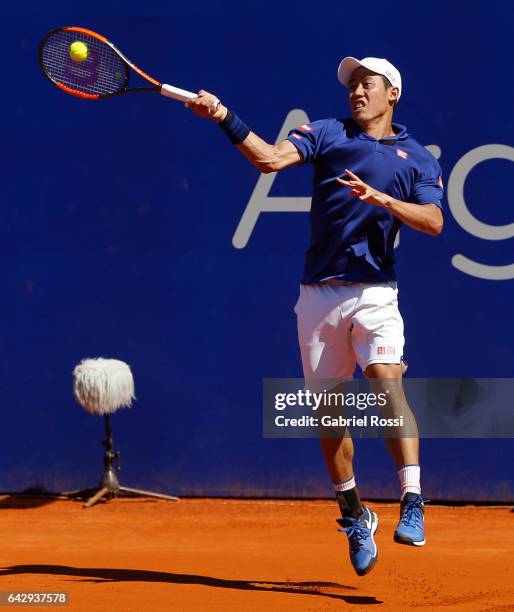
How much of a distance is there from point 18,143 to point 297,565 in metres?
2.91

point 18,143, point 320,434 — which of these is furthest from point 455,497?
point 18,143

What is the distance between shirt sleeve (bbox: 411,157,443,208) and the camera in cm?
469

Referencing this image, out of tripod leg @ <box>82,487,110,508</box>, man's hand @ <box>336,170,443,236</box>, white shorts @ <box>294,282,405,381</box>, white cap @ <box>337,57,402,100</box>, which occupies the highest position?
white cap @ <box>337,57,402,100</box>

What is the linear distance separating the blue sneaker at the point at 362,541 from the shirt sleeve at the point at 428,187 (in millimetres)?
1201

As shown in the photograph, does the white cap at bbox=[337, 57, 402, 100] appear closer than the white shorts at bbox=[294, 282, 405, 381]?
No

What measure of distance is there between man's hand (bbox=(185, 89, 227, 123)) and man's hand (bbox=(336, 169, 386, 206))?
0.48 meters

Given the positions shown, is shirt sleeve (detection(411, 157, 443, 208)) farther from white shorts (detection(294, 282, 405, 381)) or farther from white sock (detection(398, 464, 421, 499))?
white sock (detection(398, 464, 421, 499))

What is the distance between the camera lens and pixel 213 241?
6.64 m

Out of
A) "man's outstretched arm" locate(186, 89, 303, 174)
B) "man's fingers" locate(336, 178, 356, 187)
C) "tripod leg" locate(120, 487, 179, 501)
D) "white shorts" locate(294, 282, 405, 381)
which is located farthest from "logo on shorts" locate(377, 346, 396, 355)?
"tripod leg" locate(120, 487, 179, 501)

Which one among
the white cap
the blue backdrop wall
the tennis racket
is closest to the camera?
the white cap

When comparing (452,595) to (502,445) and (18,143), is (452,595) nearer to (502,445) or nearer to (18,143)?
(502,445)

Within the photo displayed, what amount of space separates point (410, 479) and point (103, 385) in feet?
7.86

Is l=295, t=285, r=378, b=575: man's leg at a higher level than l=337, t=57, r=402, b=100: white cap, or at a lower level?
lower

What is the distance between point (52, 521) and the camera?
6.32 metres
